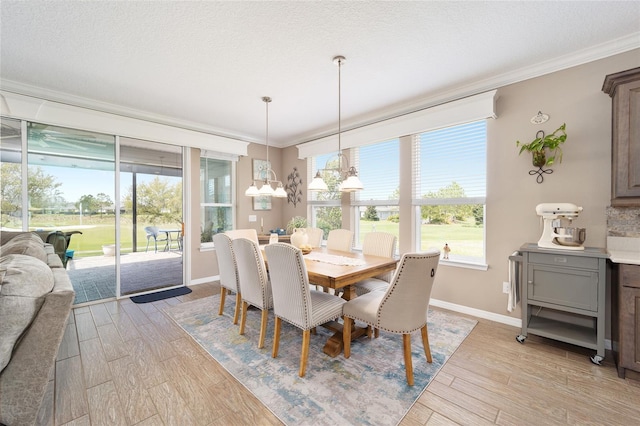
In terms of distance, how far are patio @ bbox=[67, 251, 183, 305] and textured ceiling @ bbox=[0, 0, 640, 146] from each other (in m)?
2.12

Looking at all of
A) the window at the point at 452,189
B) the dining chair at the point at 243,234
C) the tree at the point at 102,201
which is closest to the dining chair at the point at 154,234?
the tree at the point at 102,201

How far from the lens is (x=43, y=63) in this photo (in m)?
2.55

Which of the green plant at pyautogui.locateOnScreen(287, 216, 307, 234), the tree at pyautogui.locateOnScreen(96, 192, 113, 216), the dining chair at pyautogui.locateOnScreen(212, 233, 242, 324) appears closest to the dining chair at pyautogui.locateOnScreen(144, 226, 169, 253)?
the tree at pyautogui.locateOnScreen(96, 192, 113, 216)

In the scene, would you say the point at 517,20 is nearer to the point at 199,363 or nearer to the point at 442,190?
the point at 442,190

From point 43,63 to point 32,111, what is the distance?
34.0 inches

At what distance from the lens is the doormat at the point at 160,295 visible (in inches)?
144

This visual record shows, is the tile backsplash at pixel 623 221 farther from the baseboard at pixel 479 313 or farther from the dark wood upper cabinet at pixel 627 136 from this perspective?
the baseboard at pixel 479 313

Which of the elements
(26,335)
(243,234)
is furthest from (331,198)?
(26,335)

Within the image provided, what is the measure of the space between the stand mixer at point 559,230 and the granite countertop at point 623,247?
0.19 m

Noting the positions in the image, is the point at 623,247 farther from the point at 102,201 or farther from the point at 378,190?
the point at 102,201

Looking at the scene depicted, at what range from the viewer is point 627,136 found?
6.72ft

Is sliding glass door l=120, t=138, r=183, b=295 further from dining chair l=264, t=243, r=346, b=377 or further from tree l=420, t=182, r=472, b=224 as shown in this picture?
tree l=420, t=182, r=472, b=224

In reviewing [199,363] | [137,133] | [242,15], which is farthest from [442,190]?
[137,133]

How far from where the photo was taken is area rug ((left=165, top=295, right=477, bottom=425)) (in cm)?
167
